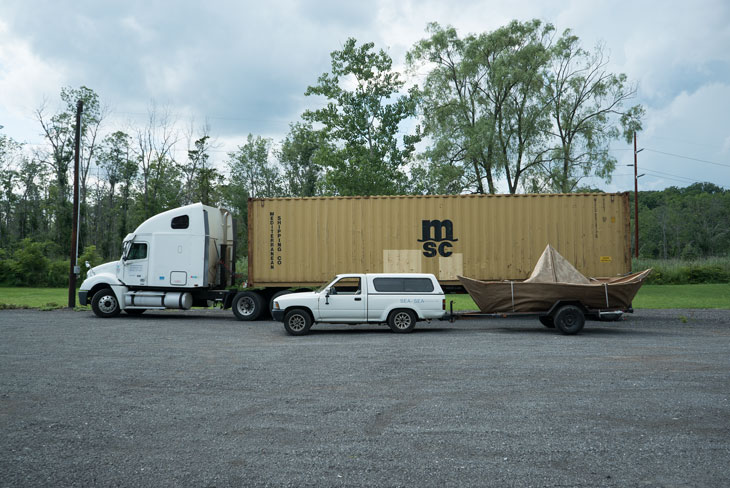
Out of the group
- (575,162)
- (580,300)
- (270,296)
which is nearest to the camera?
(580,300)

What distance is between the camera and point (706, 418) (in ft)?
17.4

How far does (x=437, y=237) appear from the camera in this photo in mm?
15531

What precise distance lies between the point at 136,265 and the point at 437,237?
974cm

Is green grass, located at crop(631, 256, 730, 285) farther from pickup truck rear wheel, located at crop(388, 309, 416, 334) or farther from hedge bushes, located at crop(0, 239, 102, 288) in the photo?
hedge bushes, located at crop(0, 239, 102, 288)

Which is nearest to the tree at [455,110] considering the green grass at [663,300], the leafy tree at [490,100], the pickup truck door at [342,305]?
the leafy tree at [490,100]

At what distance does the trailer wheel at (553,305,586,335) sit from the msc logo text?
4.18m

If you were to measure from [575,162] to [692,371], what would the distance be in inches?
1061

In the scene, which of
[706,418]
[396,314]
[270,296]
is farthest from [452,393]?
[270,296]

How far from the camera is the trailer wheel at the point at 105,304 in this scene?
1655 centimetres

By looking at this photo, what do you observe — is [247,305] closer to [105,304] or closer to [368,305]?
[105,304]

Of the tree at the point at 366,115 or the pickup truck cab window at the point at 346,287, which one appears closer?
the pickup truck cab window at the point at 346,287

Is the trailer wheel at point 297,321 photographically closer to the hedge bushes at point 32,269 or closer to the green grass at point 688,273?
the hedge bushes at point 32,269

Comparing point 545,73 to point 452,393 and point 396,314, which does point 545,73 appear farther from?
point 452,393

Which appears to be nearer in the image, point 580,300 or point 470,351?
point 470,351
